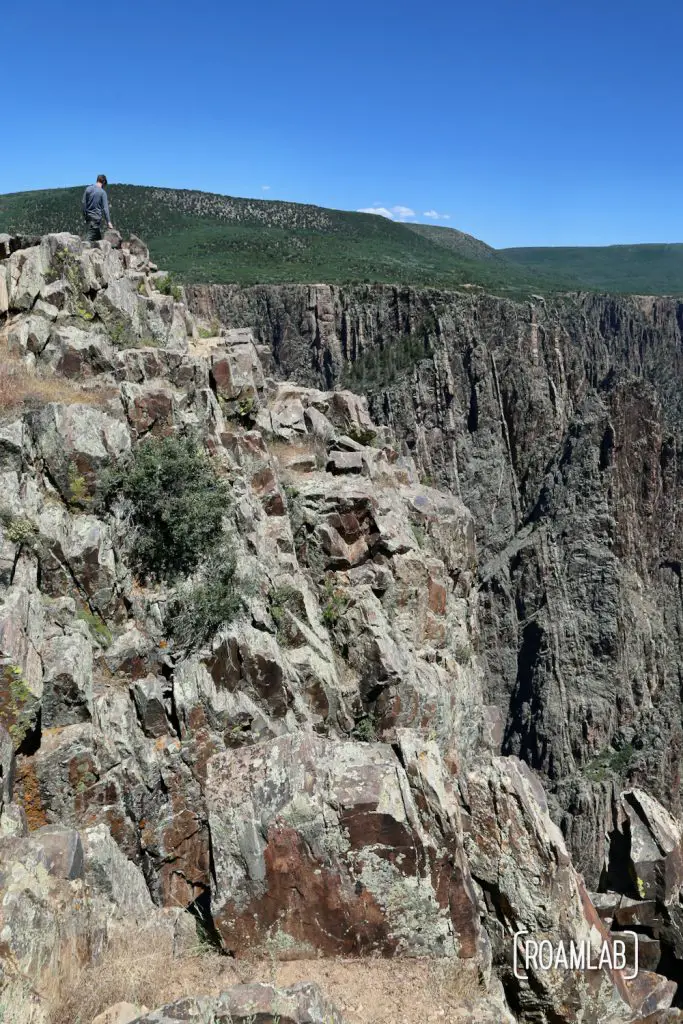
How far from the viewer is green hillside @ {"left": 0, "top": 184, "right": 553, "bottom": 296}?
88.5m

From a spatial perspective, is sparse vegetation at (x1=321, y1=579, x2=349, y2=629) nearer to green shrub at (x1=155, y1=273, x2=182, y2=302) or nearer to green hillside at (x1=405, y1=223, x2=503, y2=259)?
green shrub at (x1=155, y1=273, x2=182, y2=302)

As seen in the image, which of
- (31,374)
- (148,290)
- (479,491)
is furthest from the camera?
(479,491)

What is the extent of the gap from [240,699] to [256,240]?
324 ft

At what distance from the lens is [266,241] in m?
102

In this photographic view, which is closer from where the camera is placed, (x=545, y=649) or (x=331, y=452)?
(x=331, y=452)

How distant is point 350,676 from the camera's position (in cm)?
1485

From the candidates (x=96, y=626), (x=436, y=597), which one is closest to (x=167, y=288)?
(x=436, y=597)

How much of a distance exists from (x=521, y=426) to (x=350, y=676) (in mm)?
77778

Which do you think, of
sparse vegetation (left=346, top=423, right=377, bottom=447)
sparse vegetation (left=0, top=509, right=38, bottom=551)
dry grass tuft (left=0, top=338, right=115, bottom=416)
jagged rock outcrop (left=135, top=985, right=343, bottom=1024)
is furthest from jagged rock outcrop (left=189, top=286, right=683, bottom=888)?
jagged rock outcrop (left=135, top=985, right=343, bottom=1024)

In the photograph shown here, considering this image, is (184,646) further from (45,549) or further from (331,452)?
(331,452)

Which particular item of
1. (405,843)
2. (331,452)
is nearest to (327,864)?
(405,843)

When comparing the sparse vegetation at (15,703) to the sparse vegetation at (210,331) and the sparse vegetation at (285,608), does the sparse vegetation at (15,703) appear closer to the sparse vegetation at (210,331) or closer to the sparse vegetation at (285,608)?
the sparse vegetation at (285,608)

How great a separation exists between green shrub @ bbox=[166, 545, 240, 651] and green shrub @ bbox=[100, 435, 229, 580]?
496 mm

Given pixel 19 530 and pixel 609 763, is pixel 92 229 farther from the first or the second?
pixel 609 763
